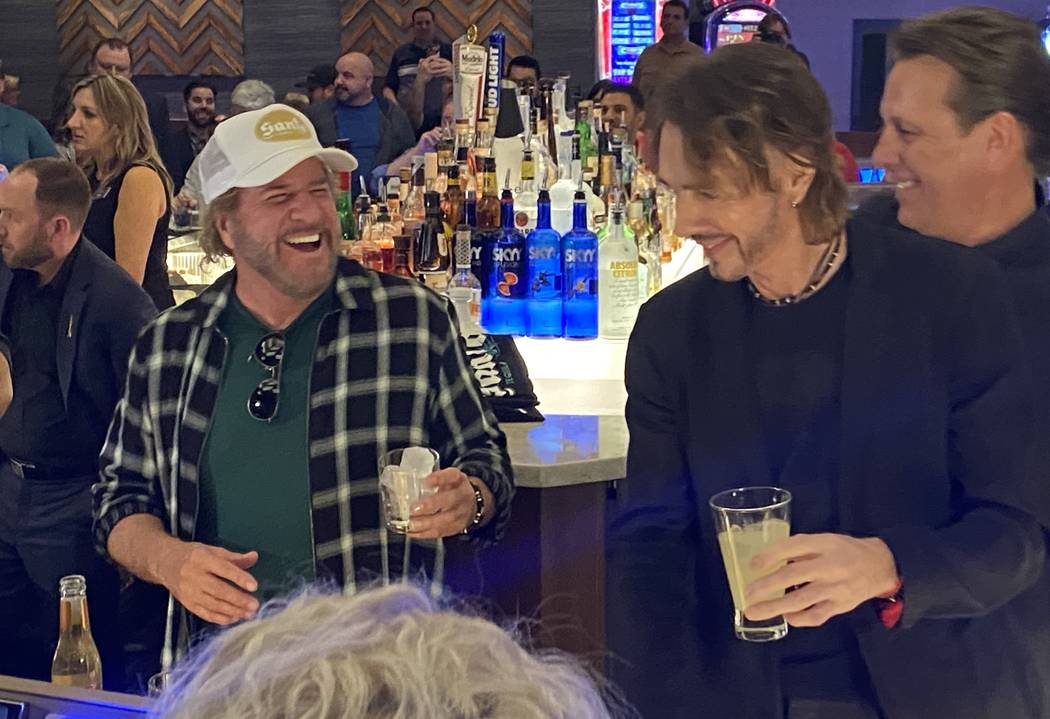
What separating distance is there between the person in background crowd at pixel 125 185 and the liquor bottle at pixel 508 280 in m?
1.29

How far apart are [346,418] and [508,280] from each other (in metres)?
1.21

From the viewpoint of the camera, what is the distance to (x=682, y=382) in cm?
188

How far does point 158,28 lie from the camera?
1062cm

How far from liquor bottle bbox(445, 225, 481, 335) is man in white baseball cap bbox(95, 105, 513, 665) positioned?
73cm

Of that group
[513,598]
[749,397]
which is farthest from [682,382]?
[513,598]

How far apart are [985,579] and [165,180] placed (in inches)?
132

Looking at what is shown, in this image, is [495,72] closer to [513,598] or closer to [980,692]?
[513,598]

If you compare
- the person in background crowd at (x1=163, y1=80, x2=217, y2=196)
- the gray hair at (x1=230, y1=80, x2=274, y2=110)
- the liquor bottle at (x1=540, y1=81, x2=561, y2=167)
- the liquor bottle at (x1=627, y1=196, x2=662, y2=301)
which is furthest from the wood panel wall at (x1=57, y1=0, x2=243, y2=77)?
the liquor bottle at (x1=627, y1=196, x2=662, y2=301)

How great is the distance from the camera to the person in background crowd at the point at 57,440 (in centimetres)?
330

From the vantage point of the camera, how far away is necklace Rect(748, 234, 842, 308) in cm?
184

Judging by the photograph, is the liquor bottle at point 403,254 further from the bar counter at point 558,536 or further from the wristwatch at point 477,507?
the wristwatch at point 477,507

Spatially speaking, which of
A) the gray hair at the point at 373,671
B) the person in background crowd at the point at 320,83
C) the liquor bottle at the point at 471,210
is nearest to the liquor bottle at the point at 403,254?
the liquor bottle at the point at 471,210

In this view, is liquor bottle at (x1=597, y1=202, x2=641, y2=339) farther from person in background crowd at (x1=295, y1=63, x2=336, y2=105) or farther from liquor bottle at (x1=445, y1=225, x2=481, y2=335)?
person in background crowd at (x1=295, y1=63, x2=336, y2=105)

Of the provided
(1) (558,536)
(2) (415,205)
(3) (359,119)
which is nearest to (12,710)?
(1) (558,536)
